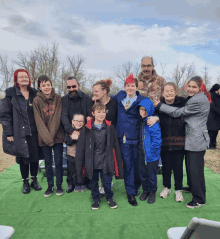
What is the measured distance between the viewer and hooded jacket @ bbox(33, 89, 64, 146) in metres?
3.26

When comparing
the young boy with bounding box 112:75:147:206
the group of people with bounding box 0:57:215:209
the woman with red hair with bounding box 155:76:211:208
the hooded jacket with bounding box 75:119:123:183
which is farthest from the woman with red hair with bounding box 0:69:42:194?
the woman with red hair with bounding box 155:76:211:208

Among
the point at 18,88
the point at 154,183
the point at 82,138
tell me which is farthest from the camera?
the point at 18,88

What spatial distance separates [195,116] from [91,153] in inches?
66.2

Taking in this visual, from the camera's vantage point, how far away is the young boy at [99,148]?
294 cm

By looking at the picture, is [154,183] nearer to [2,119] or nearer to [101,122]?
[101,122]

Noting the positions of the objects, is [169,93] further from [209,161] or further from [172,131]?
[209,161]

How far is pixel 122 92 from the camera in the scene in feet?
10.8

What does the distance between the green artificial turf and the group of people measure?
150mm

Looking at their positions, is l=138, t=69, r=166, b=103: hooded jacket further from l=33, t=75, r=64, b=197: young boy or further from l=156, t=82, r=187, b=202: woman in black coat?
l=33, t=75, r=64, b=197: young boy

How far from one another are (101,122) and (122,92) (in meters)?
0.67

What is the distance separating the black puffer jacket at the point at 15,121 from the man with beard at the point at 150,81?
222cm

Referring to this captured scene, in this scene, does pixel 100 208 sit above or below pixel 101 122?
below

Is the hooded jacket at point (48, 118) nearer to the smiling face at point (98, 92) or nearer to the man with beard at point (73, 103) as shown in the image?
the man with beard at point (73, 103)

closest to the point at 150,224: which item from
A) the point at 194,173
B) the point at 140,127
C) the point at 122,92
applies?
the point at 194,173
